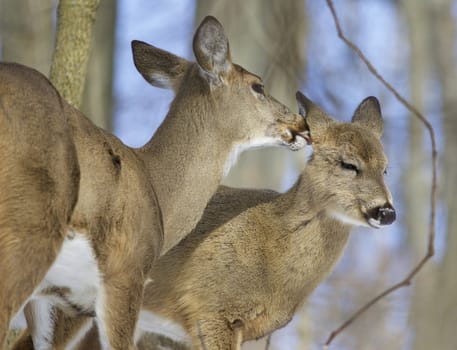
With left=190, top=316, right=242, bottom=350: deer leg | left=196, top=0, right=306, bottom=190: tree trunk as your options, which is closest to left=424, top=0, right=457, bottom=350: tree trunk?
left=196, top=0, right=306, bottom=190: tree trunk

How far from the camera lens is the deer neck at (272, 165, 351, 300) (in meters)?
7.71

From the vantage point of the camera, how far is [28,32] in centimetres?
1022

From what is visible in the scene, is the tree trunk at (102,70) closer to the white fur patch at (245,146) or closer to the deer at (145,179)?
the deer at (145,179)

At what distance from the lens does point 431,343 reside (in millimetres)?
13203

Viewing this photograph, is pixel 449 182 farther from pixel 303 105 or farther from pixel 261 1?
pixel 303 105

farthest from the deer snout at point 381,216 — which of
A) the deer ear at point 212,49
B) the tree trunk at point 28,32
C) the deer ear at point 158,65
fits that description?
the tree trunk at point 28,32

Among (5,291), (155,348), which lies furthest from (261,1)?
(5,291)

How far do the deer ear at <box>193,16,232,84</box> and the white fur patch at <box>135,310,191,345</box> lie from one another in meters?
1.56

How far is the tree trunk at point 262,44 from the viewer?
11.0 metres

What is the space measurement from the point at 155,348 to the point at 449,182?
286 inches

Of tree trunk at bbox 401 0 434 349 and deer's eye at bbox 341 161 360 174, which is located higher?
deer's eye at bbox 341 161 360 174

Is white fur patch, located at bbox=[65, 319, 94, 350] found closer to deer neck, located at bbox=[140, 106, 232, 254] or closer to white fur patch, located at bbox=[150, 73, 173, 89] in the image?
deer neck, located at bbox=[140, 106, 232, 254]

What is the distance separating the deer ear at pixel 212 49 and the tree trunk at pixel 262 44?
3156mm

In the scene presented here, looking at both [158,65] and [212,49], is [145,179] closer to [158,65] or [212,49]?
[212,49]
